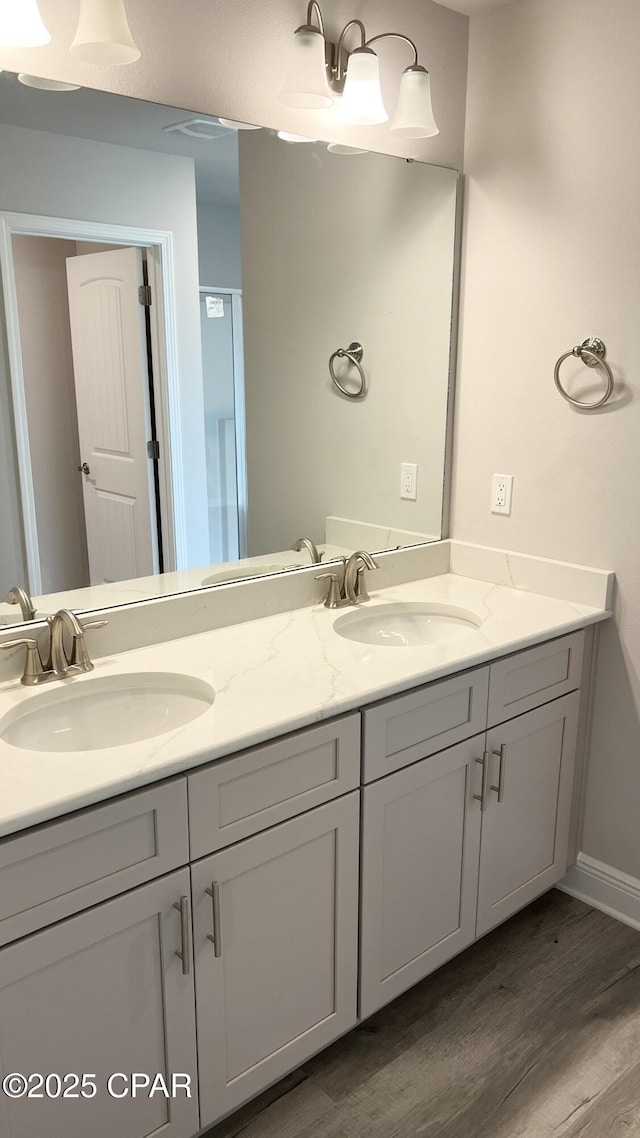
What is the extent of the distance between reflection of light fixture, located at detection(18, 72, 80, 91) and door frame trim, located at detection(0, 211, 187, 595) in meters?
0.23

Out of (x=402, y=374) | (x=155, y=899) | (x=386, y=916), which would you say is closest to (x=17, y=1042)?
(x=155, y=899)

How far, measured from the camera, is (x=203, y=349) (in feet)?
6.18

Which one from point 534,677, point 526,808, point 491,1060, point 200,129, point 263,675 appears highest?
point 200,129

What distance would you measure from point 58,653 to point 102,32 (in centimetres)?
113

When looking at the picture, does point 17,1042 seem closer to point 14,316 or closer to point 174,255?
point 14,316

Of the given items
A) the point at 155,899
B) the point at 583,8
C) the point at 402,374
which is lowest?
the point at 155,899

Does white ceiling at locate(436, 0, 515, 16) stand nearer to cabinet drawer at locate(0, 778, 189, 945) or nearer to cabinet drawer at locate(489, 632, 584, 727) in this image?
cabinet drawer at locate(489, 632, 584, 727)

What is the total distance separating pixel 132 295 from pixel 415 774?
3.84ft

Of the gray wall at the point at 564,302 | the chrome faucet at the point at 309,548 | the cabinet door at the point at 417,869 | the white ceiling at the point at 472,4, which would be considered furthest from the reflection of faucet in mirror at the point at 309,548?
the white ceiling at the point at 472,4

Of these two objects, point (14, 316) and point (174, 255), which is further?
point (174, 255)

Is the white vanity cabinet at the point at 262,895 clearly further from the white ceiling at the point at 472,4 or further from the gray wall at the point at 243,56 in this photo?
the white ceiling at the point at 472,4

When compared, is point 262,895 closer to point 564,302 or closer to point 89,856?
point 89,856

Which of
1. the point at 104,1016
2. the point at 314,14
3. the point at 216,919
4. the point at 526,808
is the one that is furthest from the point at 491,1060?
the point at 314,14

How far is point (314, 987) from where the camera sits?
1641mm
